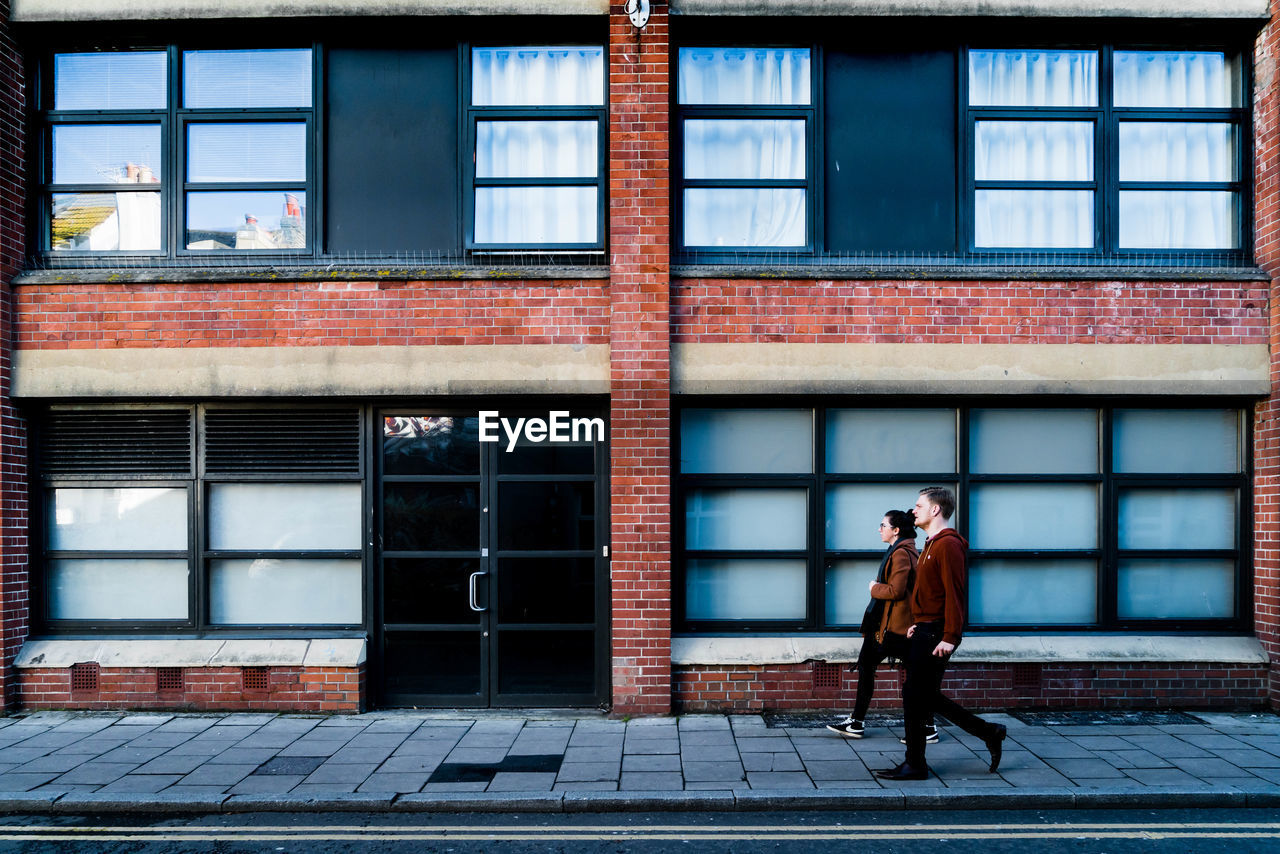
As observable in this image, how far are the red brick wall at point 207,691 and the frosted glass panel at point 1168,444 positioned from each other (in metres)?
7.71

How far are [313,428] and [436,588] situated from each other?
1.97 metres

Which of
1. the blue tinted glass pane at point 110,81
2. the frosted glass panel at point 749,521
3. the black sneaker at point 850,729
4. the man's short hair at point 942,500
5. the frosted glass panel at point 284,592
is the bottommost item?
the black sneaker at point 850,729

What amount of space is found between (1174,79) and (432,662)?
9.40 meters

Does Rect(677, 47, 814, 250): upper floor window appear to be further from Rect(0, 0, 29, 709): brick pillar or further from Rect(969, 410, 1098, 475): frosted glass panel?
Rect(0, 0, 29, 709): brick pillar

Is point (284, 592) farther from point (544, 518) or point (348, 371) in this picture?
point (544, 518)

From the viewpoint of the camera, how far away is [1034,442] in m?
7.73

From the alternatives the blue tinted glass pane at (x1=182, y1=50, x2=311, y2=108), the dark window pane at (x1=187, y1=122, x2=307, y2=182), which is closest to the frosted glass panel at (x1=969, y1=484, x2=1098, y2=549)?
the dark window pane at (x1=187, y1=122, x2=307, y2=182)

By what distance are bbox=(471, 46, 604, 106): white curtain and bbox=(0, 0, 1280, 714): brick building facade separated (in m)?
0.04

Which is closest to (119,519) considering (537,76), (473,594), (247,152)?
(473,594)

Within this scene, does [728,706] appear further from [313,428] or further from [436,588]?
[313,428]

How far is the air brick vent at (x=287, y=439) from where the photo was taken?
25.1ft

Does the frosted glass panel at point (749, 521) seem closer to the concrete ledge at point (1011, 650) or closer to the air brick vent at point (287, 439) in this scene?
the concrete ledge at point (1011, 650)

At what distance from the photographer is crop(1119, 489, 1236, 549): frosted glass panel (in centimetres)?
775

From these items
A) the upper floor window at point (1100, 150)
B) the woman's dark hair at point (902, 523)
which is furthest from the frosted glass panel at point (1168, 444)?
the woman's dark hair at point (902, 523)
